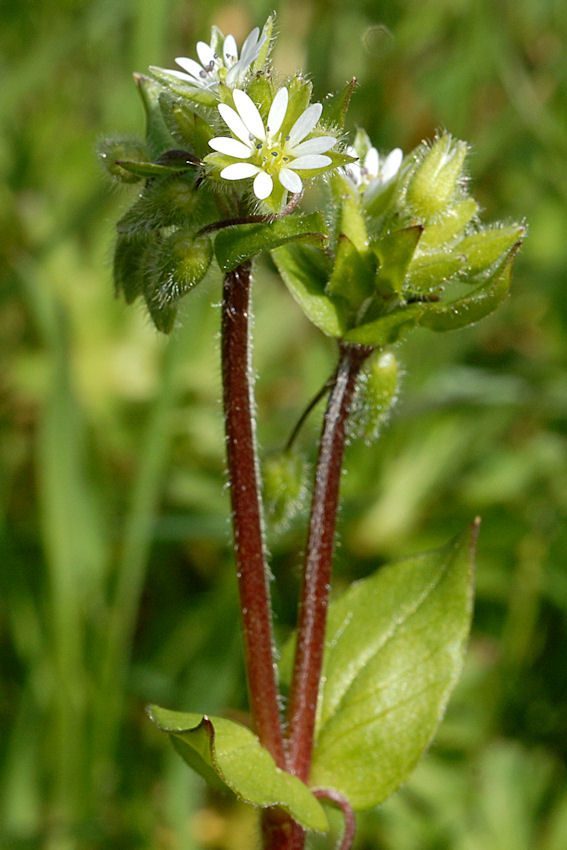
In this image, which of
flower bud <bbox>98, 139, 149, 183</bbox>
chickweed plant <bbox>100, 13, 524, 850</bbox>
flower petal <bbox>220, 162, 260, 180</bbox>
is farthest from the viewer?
flower bud <bbox>98, 139, 149, 183</bbox>

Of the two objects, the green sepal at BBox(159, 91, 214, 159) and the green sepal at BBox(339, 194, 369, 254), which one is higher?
the green sepal at BBox(159, 91, 214, 159)

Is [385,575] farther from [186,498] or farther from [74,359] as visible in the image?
[74,359]

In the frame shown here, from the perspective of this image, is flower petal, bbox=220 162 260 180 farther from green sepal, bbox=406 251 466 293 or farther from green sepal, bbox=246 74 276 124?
green sepal, bbox=406 251 466 293

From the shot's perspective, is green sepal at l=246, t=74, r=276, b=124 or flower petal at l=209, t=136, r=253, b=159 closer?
flower petal at l=209, t=136, r=253, b=159

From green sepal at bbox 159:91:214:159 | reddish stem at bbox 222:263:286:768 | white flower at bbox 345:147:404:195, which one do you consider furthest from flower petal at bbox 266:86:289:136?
white flower at bbox 345:147:404:195

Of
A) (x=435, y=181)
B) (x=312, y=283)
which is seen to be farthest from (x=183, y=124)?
(x=435, y=181)

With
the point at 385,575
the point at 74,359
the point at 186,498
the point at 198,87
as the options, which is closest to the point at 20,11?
the point at 74,359

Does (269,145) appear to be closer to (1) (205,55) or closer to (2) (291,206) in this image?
(2) (291,206)
